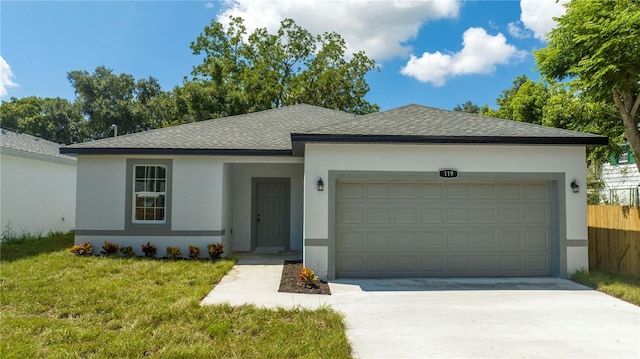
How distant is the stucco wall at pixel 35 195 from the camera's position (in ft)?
37.3

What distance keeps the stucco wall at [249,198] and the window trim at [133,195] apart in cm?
197

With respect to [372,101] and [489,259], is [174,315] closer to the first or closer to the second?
[489,259]

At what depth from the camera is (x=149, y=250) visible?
9508 millimetres

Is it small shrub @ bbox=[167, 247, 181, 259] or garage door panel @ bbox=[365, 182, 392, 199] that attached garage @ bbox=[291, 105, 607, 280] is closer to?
garage door panel @ bbox=[365, 182, 392, 199]

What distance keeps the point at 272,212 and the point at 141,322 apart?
22.1ft

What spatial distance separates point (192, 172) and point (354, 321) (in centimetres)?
640

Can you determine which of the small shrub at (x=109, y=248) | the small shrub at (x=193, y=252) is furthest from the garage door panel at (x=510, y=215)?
the small shrub at (x=109, y=248)

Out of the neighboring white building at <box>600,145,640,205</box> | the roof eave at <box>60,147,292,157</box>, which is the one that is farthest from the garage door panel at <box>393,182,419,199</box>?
the neighboring white building at <box>600,145,640,205</box>

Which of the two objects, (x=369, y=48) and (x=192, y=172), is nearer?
(x=192, y=172)

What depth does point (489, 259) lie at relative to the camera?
316 inches

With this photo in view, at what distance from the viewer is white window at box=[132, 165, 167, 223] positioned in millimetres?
10000

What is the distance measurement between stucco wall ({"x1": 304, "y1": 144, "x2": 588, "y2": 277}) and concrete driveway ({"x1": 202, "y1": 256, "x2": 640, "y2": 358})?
3.53 feet

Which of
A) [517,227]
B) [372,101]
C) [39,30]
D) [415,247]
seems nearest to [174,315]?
[415,247]

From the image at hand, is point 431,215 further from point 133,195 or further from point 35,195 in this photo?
point 35,195
